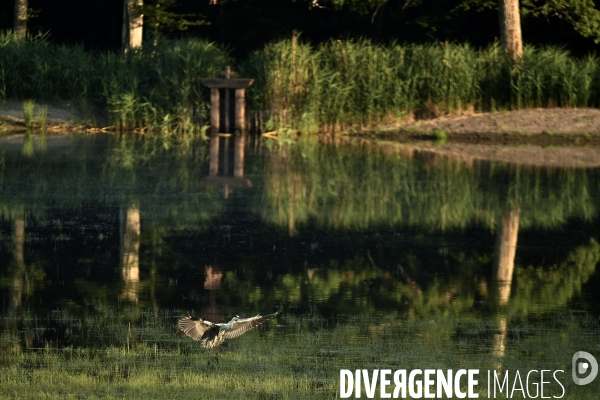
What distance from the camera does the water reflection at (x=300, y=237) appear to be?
914cm

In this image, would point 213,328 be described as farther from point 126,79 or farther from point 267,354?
point 126,79

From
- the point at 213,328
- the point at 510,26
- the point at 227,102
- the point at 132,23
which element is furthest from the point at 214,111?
the point at 213,328

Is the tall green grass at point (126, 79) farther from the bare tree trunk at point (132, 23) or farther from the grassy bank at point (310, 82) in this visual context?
the bare tree trunk at point (132, 23)

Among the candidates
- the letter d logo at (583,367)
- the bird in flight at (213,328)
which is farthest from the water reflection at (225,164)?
the letter d logo at (583,367)

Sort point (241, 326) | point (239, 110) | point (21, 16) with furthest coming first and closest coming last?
point (21, 16)
point (239, 110)
point (241, 326)

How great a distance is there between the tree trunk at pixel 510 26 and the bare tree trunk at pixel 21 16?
14238 millimetres

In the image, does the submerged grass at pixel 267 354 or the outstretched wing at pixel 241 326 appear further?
the outstretched wing at pixel 241 326

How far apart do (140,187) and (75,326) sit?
26.5 feet

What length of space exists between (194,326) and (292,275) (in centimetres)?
329

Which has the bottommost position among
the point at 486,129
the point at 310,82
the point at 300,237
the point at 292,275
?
the point at 292,275

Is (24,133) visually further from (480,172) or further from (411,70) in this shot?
(480,172)

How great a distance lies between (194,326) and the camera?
272 inches

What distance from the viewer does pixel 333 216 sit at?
13.7m

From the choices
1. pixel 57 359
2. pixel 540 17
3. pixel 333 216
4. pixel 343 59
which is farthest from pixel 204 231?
pixel 540 17
